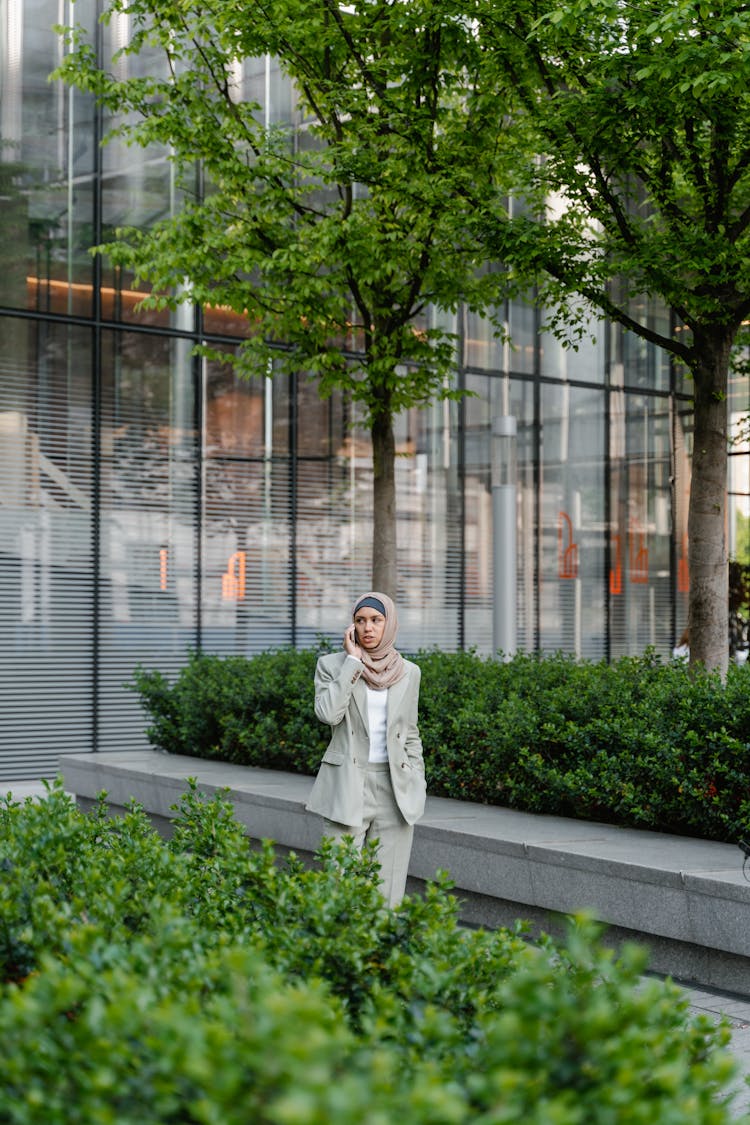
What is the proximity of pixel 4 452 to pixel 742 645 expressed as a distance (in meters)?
13.1

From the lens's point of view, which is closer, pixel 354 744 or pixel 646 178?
pixel 354 744

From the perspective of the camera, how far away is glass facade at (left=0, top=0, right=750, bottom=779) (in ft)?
50.1

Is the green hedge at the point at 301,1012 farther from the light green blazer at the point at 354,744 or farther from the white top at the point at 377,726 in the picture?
the white top at the point at 377,726

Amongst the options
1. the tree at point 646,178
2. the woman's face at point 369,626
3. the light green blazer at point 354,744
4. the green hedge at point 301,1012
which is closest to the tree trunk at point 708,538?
the tree at point 646,178

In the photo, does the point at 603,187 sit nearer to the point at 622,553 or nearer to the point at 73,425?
the point at 73,425

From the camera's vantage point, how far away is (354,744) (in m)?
5.99

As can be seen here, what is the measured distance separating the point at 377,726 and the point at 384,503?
19.9ft

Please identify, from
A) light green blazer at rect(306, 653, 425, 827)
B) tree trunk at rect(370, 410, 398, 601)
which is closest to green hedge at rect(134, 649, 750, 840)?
tree trunk at rect(370, 410, 398, 601)

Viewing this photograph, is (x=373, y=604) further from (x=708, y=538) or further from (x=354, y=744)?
(x=708, y=538)

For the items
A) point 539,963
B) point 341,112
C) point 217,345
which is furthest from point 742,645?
point 539,963

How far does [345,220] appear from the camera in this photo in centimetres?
1093

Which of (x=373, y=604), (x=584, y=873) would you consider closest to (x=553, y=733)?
(x=584, y=873)

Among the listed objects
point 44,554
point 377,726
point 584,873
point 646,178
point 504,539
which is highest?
point 646,178

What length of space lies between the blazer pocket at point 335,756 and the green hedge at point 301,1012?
1644 millimetres
